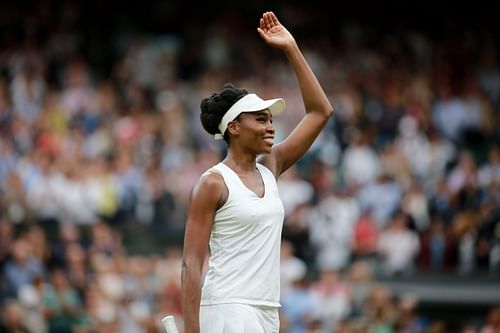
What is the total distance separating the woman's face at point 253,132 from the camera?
269 inches

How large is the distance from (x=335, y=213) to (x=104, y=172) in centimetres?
315

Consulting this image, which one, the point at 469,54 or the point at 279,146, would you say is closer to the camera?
the point at 279,146

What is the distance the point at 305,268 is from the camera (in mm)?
15227

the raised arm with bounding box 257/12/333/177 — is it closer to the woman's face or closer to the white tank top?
the woman's face

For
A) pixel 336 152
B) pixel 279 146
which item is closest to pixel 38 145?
pixel 336 152

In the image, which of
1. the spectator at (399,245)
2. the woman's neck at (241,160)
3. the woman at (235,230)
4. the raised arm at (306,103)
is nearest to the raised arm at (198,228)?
the woman at (235,230)

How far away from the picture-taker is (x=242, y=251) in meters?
6.66

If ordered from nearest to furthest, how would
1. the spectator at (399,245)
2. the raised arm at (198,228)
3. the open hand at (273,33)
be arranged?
1. the raised arm at (198,228)
2. the open hand at (273,33)
3. the spectator at (399,245)

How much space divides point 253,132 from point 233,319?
0.99 m

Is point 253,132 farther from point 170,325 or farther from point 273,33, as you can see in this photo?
point 170,325

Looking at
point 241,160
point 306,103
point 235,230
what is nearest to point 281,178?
point 306,103

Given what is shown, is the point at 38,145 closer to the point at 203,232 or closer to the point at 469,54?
the point at 469,54

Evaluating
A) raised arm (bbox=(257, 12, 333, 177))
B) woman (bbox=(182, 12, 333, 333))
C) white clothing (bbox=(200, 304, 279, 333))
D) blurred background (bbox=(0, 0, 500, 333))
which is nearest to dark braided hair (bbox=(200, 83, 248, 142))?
woman (bbox=(182, 12, 333, 333))

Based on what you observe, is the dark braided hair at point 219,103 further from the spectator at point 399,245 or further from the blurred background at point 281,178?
the spectator at point 399,245
